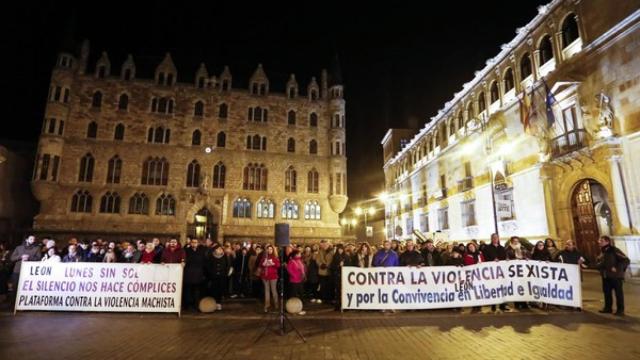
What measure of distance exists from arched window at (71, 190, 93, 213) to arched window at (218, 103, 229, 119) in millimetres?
13754

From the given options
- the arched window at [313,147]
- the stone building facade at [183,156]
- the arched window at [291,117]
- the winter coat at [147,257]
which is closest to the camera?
the winter coat at [147,257]

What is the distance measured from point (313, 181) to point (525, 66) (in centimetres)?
2020

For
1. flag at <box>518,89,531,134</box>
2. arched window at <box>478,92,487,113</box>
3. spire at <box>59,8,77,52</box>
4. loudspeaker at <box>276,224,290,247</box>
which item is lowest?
loudspeaker at <box>276,224,290,247</box>

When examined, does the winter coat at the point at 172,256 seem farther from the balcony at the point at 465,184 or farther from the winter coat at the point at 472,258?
the balcony at the point at 465,184

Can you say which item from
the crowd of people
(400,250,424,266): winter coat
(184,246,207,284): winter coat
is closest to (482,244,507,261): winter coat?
the crowd of people

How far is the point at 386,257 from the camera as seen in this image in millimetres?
9984

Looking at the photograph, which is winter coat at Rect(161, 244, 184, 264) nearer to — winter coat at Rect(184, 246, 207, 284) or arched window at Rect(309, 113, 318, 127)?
winter coat at Rect(184, 246, 207, 284)

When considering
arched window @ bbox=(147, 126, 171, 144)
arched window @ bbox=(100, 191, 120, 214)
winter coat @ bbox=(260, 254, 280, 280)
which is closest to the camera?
winter coat @ bbox=(260, 254, 280, 280)

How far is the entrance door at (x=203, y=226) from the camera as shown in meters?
30.6

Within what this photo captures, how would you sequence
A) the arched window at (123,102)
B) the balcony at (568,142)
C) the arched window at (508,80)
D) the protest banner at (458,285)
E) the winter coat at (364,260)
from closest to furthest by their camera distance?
the protest banner at (458,285)
the winter coat at (364,260)
the balcony at (568,142)
the arched window at (508,80)
the arched window at (123,102)

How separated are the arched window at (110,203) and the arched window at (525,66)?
3357 cm

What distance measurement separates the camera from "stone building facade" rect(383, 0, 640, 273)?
1473 centimetres

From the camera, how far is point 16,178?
31375mm

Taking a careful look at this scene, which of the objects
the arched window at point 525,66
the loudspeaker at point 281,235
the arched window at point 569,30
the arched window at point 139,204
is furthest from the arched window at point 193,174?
the arched window at point 569,30
